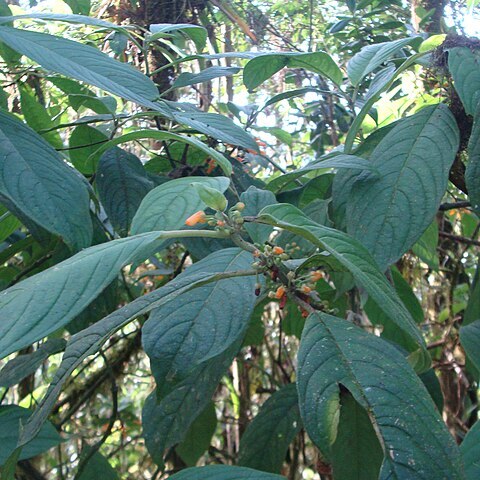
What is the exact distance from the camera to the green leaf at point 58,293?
1.61 feet

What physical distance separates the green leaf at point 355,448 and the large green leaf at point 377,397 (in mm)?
228

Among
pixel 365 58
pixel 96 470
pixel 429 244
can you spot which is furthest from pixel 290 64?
pixel 96 470

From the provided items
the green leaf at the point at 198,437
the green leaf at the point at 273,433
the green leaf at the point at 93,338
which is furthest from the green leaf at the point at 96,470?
the green leaf at the point at 93,338

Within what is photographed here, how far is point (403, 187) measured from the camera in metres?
0.77

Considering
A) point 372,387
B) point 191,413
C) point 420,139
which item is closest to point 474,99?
point 420,139

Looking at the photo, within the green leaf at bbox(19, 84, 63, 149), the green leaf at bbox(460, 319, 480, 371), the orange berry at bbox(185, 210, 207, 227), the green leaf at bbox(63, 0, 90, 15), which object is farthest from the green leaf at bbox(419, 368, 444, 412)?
the green leaf at bbox(63, 0, 90, 15)

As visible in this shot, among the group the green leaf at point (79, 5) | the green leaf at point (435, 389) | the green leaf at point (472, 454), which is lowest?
the green leaf at point (435, 389)

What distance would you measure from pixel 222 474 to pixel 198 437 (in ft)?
1.90

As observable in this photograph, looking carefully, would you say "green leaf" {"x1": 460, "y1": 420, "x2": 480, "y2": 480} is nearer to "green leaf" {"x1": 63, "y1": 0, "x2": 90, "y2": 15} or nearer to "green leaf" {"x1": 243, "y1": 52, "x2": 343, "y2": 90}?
"green leaf" {"x1": 243, "y1": 52, "x2": 343, "y2": 90}

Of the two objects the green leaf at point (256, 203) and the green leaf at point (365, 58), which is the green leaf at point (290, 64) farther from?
the green leaf at point (256, 203)

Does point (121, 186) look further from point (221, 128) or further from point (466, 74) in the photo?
point (466, 74)

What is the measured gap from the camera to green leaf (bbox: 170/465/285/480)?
65 cm

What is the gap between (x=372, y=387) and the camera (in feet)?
1.78

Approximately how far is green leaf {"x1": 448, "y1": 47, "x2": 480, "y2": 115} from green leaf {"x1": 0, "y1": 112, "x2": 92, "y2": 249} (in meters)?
0.50
